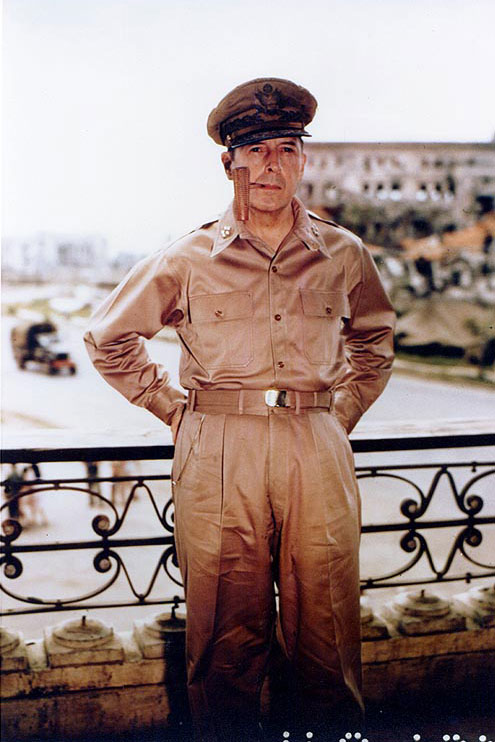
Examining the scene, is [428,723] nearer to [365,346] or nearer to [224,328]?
[365,346]

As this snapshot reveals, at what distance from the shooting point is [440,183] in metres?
19.1

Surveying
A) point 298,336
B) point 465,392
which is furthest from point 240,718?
point 465,392

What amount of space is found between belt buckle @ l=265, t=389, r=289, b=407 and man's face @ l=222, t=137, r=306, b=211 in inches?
17.9

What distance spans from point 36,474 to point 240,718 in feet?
2.84

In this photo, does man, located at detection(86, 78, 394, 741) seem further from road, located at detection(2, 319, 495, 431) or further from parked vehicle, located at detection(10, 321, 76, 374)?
parked vehicle, located at detection(10, 321, 76, 374)

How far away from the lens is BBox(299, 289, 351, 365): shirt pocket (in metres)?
1.68

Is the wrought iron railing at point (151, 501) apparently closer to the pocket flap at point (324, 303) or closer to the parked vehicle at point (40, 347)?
the pocket flap at point (324, 303)

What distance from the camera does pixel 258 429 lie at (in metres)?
1.62

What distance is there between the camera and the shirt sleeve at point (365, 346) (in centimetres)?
185

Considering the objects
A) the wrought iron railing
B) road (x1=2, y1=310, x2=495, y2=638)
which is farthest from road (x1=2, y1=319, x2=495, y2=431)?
the wrought iron railing

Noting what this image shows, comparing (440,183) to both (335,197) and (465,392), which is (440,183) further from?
(465,392)

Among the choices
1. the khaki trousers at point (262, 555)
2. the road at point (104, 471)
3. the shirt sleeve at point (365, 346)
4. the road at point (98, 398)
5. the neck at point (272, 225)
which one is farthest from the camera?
the road at point (98, 398)

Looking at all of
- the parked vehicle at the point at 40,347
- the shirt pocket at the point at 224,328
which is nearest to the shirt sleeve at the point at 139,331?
the shirt pocket at the point at 224,328

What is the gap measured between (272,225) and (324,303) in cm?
24
